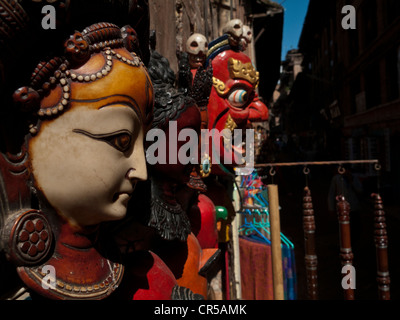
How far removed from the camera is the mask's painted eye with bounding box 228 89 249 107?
182cm

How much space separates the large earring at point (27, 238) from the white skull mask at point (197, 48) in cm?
112

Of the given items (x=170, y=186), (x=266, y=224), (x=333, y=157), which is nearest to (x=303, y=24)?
(x=333, y=157)

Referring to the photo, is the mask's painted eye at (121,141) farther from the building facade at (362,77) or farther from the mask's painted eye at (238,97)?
the building facade at (362,77)

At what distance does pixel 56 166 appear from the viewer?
68 cm

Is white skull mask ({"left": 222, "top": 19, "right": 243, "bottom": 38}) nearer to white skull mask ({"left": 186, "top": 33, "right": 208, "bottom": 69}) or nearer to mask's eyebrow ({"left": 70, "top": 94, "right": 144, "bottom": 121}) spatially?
white skull mask ({"left": 186, "top": 33, "right": 208, "bottom": 69})

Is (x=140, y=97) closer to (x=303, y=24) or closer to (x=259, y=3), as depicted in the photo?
(x=259, y=3)

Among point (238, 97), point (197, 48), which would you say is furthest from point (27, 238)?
point (238, 97)

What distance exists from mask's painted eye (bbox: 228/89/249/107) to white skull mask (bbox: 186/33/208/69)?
292mm

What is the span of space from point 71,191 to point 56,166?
0.06 meters

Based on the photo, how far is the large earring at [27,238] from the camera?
644mm

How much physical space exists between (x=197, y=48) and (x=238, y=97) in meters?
0.40

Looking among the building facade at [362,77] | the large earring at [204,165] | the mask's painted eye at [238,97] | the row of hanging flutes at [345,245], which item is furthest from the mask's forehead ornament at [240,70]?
the building facade at [362,77]

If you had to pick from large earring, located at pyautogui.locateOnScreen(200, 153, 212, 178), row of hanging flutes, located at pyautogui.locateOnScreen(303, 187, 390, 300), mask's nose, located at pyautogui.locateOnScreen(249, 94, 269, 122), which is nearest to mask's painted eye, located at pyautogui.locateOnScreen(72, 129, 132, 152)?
large earring, located at pyautogui.locateOnScreen(200, 153, 212, 178)

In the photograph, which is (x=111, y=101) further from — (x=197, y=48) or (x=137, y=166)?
(x=197, y=48)
